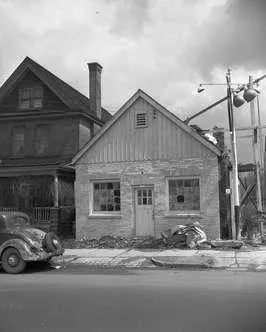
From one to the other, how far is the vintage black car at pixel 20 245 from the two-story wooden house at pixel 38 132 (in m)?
9.73

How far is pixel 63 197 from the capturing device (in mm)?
26250

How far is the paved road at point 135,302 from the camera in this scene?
780cm

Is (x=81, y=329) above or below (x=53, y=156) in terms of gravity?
below

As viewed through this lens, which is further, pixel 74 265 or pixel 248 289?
pixel 74 265

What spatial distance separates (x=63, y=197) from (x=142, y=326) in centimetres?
1888

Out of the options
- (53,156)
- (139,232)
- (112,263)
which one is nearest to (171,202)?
(139,232)

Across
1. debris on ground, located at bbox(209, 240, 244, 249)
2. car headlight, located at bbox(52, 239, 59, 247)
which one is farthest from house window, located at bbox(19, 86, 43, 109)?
car headlight, located at bbox(52, 239, 59, 247)

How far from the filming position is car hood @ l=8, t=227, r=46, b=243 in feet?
51.5

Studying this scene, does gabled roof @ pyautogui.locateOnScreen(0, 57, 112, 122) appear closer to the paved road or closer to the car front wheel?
the car front wheel

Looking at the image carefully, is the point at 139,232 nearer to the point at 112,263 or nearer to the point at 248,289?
the point at 112,263

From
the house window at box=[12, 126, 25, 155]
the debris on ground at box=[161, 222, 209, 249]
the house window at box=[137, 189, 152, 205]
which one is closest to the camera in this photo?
the debris on ground at box=[161, 222, 209, 249]

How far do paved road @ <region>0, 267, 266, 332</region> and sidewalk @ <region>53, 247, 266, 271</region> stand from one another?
1462 mm

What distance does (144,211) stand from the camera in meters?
21.7

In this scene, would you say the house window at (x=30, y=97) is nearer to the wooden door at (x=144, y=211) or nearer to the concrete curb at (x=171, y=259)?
the wooden door at (x=144, y=211)
